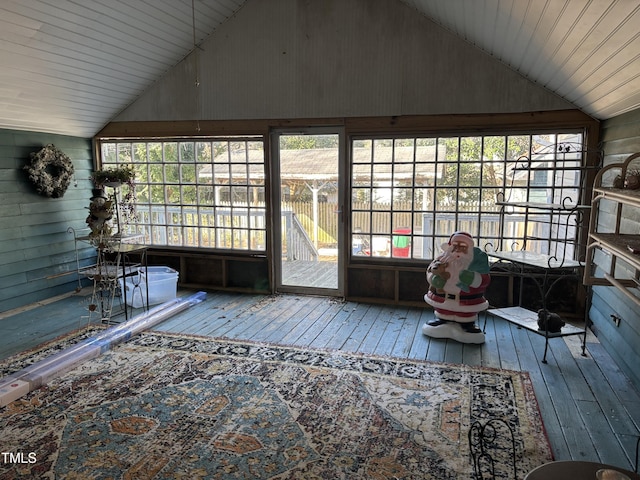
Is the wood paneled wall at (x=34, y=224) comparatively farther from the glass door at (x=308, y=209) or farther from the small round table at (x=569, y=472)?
the small round table at (x=569, y=472)

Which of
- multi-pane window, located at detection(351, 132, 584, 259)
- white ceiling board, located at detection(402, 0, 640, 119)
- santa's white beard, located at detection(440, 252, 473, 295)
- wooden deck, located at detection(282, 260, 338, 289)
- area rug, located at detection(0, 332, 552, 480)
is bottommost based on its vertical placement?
area rug, located at detection(0, 332, 552, 480)

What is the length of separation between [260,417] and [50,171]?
12.9 feet

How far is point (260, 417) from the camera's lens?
262 cm

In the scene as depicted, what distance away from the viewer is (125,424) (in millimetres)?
2551

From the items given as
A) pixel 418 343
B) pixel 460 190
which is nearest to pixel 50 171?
pixel 418 343

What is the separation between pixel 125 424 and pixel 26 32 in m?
2.98

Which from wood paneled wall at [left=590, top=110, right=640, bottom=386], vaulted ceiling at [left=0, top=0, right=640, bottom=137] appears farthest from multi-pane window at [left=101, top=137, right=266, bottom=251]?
wood paneled wall at [left=590, top=110, right=640, bottom=386]

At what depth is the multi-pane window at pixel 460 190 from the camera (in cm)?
428

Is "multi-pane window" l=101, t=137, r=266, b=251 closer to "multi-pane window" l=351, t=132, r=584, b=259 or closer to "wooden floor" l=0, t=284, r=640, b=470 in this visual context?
"wooden floor" l=0, t=284, r=640, b=470

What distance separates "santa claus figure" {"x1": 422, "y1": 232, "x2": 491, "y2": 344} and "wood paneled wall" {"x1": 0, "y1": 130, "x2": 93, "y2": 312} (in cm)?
398

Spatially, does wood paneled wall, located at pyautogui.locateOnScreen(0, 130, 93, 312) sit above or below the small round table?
above

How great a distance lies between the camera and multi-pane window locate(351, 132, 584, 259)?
14.0 feet

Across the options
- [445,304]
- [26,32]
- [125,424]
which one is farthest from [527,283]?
[26,32]

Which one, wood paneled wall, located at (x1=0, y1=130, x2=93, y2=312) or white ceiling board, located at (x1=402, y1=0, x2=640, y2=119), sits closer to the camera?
white ceiling board, located at (x1=402, y1=0, x2=640, y2=119)
